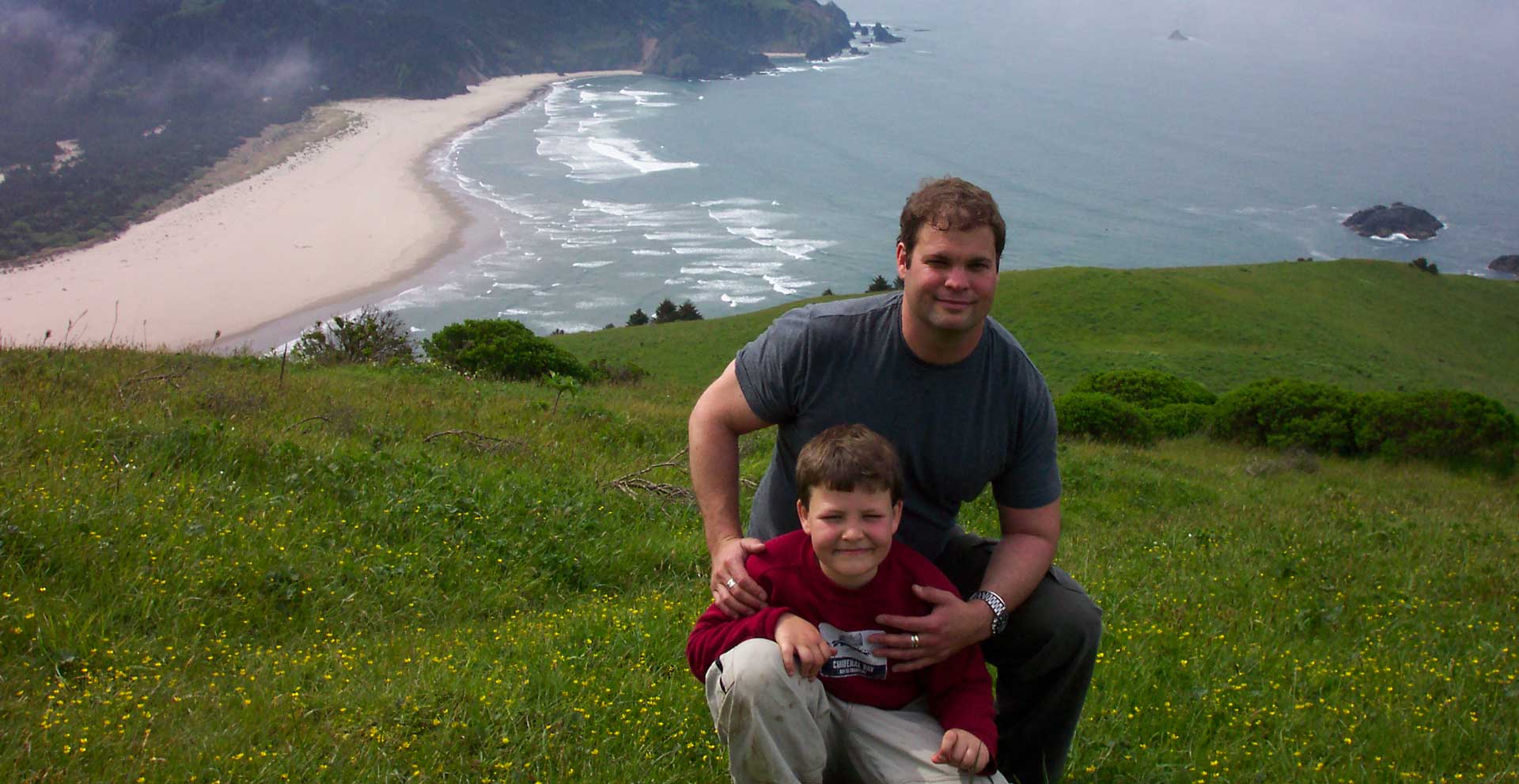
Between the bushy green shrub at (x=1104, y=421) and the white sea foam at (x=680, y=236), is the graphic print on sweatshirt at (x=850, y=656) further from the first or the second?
the white sea foam at (x=680, y=236)

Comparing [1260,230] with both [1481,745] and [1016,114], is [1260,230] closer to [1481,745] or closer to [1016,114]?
[1016,114]

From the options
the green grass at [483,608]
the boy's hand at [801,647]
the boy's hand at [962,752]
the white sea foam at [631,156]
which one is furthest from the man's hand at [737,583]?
the white sea foam at [631,156]

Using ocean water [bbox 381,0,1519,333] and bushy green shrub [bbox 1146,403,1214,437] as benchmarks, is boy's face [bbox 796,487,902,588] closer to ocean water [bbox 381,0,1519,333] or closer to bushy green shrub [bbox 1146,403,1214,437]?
bushy green shrub [bbox 1146,403,1214,437]

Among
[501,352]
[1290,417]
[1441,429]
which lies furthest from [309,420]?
[1290,417]

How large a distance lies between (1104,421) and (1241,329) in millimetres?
31451

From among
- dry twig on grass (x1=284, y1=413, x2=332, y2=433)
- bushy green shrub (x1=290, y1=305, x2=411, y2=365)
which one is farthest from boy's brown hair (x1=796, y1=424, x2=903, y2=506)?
bushy green shrub (x1=290, y1=305, x2=411, y2=365)

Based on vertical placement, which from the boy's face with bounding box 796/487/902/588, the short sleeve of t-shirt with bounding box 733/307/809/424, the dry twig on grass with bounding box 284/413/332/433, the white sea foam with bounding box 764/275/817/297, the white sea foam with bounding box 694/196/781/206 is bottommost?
the white sea foam with bounding box 764/275/817/297

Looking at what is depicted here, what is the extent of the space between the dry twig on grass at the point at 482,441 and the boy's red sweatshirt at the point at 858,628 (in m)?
5.82

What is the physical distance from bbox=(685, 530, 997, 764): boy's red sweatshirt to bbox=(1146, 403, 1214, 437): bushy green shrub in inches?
936

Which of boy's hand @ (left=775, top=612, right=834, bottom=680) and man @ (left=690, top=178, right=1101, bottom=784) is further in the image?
man @ (left=690, top=178, right=1101, bottom=784)

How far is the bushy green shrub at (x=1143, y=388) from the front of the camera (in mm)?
30094

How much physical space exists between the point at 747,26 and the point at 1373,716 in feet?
669

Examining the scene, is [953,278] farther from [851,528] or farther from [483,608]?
[483,608]

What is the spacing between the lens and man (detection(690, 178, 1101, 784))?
3.35 m
